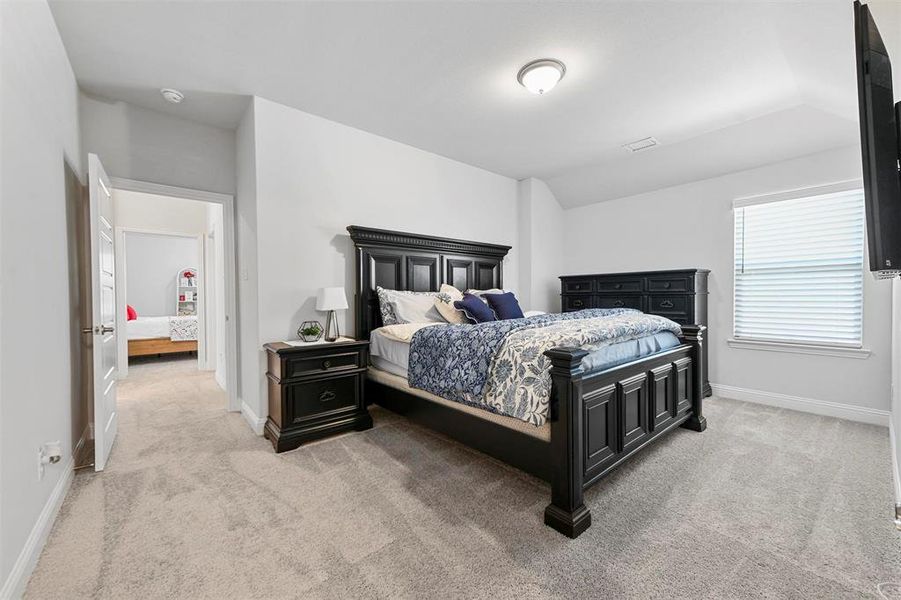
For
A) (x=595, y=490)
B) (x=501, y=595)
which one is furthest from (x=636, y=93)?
(x=501, y=595)

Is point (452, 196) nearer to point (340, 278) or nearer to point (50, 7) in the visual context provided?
point (340, 278)

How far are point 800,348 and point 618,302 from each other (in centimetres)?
169

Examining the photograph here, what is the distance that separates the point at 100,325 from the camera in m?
2.42

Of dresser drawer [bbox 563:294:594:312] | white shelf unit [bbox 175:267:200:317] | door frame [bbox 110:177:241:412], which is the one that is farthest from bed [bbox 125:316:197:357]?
dresser drawer [bbox 563:294:594:312]

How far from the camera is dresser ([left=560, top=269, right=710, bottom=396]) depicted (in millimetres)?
3928

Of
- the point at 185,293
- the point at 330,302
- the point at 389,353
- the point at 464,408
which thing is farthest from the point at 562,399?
the point at 185,293

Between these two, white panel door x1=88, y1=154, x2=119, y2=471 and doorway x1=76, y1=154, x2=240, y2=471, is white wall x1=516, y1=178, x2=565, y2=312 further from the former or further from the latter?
white panel door x1=88, y1=154, x2=119, y2=471

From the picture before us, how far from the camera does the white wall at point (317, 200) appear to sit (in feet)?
9.87

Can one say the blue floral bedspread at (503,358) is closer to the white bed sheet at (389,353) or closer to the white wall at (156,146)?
the white bed sheet at (389,353)

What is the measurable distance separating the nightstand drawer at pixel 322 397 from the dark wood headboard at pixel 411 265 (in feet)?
1.93

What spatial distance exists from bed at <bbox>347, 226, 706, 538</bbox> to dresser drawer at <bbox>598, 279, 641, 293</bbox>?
1.41m

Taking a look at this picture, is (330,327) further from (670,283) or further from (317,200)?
(670,283)

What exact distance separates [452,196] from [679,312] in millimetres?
2870

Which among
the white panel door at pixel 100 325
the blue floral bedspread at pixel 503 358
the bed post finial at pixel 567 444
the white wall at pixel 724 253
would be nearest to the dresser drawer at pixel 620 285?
the white wall at pixel 724 253
